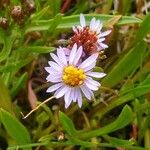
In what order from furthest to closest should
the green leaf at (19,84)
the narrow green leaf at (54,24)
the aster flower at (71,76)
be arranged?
the green leaf at (19,84), the narrow green leaf at (54,24), the aster flower at (71,76)

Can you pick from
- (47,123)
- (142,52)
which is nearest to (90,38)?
(142,52)

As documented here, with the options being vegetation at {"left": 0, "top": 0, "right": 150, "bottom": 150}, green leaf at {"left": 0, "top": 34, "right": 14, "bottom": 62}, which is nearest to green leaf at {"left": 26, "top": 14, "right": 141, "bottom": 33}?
vegetation at {"left": 0, "top": 0, "right": 150, "bottom": 150}

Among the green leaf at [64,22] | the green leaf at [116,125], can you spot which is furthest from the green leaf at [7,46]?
the green leaf at [116,125]

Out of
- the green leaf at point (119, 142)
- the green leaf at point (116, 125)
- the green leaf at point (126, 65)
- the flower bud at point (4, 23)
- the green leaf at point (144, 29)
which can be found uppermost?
the flower bud at point (4, 23)

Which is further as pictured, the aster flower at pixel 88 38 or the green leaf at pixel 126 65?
the green leaf at pixel 126 65

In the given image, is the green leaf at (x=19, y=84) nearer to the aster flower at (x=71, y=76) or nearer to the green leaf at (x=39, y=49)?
the green leaf at (x=39, y=49)

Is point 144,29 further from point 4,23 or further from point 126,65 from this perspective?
point 4,23

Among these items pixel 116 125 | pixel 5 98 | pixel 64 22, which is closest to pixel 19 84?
pixel 5 98
